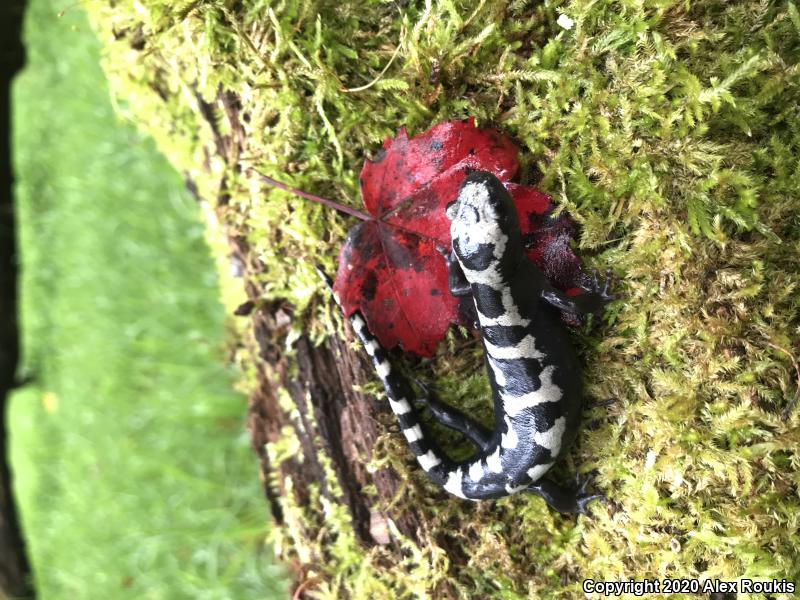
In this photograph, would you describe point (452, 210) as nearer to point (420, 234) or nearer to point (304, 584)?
point (420, 234)

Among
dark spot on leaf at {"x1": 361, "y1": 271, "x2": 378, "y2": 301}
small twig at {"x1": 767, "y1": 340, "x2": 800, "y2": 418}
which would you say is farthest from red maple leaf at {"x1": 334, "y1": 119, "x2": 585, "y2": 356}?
small twig at {"x1": 767, "y1": 340, "x2": 800, "y2": 418}

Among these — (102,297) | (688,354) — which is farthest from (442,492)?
(102,297)

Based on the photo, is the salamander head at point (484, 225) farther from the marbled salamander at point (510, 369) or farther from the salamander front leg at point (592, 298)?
the salamander front leg at point (592, 298)

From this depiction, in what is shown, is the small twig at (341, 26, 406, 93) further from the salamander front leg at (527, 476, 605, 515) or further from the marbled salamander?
the salamander front leg at (527, 476, 605, 515)

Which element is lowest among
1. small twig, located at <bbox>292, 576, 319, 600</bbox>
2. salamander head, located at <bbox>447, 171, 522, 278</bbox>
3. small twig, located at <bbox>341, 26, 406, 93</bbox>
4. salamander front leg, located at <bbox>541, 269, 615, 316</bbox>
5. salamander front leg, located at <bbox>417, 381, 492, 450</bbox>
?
small twig, located at <bbox>292, 576, 319, 600</bbox>

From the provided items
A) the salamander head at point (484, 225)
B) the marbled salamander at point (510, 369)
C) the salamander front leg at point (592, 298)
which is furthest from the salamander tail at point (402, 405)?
the salamander front leg at point (592, 298)

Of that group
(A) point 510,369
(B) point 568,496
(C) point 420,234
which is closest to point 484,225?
(C) point 420,234
